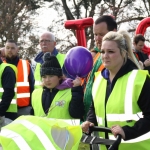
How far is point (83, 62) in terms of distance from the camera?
15.9ft

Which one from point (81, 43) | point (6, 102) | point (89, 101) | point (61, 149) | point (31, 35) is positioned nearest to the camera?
point (61, 149)

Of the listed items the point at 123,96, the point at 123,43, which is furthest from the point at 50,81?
the point at 123,96

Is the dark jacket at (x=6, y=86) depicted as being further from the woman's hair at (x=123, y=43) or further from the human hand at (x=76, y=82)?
the woman's hair at (x=123, y=43)

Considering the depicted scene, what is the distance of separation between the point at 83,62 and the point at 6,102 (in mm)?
2217

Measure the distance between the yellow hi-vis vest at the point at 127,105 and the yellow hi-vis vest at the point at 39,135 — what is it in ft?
1.86

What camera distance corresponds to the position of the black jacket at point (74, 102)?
4.65m

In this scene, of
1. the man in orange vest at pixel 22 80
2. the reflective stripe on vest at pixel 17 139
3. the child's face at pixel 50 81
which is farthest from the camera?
the man in orange vest at pixel 22 80

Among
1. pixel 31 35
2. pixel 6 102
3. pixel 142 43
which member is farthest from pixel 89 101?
pixel 31 35

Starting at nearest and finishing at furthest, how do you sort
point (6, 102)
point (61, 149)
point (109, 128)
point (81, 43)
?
1. point (61, 149)
2. point (109, 128)
3. point (6, 102)
4. point (81, 43)

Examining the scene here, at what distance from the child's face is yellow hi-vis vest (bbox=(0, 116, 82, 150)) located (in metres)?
1.58

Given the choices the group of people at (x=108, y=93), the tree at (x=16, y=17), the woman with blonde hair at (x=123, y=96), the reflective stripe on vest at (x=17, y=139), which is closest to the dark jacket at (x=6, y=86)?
the group of people at (x=108, y=93)

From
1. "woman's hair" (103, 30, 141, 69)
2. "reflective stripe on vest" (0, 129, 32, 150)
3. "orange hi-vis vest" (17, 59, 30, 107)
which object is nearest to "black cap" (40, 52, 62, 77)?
"woman's hair" (103, 30, 141, 69)

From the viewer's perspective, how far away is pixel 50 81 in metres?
4.84

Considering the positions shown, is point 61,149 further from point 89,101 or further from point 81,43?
point 81,43
